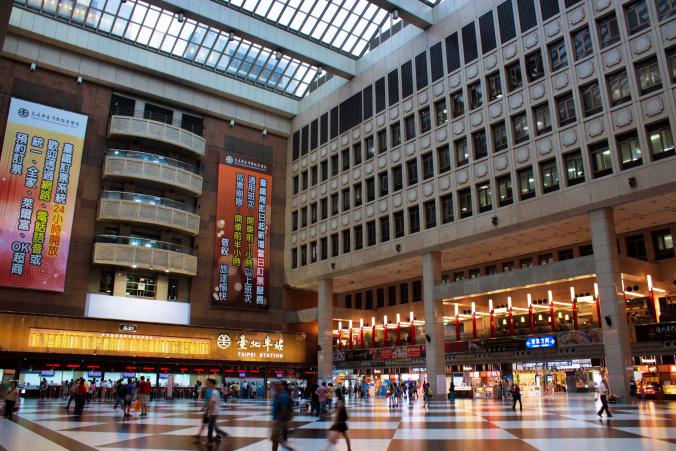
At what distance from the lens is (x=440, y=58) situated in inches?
1587

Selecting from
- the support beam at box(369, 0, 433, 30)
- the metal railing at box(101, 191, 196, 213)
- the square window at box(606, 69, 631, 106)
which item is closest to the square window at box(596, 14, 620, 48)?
the square window at box(606, 69, 631, 106)

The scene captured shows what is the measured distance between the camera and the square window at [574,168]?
31016 millimetres

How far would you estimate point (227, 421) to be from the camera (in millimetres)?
21734

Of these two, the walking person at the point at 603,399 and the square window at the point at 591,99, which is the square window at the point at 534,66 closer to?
the square window at the point at 591,99

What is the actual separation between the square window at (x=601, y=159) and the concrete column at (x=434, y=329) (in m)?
12.6

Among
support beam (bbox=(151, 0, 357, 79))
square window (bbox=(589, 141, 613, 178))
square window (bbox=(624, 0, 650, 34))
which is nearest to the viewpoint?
square window (bbox=(624, 0, 650, 34))

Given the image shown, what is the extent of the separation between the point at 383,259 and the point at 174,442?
1157 inches

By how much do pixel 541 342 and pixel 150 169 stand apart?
32229mm

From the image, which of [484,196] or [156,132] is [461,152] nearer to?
[484,196]

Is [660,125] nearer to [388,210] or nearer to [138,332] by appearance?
[388,210]

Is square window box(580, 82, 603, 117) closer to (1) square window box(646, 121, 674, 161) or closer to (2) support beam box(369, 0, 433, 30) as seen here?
(1) square window box(646, 121, 674, 161)

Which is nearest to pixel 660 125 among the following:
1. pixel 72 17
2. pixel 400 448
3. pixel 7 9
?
pixel 400 448

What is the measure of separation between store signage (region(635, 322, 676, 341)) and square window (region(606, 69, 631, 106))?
1235 centimetres

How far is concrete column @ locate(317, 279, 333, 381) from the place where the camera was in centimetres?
4706
